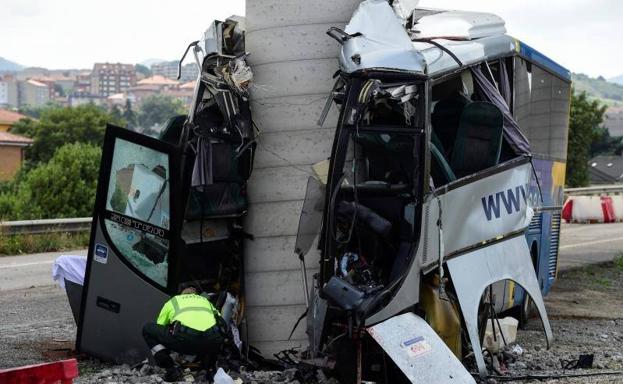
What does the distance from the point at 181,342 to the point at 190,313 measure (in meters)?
0.23

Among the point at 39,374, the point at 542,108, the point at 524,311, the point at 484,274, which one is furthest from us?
the point at 542,108

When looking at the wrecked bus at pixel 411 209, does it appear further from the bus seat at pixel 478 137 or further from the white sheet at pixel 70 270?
the white sheet at pixel 70 270

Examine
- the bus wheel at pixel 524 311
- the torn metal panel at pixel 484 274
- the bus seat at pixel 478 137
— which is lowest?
the bus wheel at pixel 524 311

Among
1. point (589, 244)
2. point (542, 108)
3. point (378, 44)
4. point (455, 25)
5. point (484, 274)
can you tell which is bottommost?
point (589, 244)

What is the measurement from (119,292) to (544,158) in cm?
568

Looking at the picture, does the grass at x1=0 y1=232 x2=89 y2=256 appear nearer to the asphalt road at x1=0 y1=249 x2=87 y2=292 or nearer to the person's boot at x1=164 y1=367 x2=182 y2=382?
the asphalt road at x1=0 y1=249 x2=87 y2=292

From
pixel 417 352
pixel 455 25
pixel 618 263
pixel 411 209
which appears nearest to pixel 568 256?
pixel 618 263

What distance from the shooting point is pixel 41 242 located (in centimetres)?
2098

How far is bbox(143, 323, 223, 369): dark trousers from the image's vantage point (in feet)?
25.4

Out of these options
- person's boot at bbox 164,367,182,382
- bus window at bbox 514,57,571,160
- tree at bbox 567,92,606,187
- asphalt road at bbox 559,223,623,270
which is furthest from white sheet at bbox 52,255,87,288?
tree at bbox 567,92,606,187

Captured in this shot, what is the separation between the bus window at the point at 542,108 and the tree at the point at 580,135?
170ft

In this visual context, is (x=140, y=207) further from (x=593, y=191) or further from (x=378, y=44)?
(x=593, y=191)

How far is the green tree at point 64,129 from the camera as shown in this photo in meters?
92.2

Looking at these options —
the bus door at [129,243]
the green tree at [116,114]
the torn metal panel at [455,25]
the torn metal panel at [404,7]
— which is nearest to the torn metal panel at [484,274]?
the torn metal panel at [455,25]
